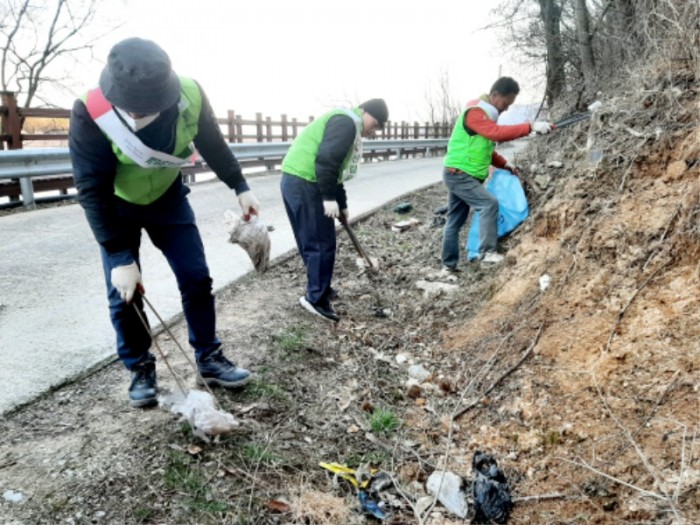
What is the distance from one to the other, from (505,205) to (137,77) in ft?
15.1

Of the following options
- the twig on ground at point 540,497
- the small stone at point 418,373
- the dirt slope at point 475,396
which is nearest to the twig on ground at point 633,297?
the dirt slope at point 475,396

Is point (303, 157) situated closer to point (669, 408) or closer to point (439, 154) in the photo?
point (669, 408)

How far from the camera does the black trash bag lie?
2.57 meters

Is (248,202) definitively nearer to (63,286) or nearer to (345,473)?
(345,473)

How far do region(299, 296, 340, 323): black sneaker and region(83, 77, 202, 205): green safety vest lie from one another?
80.4 inches

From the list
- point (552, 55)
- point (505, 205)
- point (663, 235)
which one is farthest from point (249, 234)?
point (552, 55)

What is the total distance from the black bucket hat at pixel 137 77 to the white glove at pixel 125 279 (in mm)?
746

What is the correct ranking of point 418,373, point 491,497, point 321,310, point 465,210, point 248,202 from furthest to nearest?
point 465,210 → point 321,310 → point 418,373 → point 248,202 → point 491,497

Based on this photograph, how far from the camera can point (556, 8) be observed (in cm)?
1136

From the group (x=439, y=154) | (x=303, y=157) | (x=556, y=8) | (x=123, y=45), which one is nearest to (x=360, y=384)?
(x=303, y=157)

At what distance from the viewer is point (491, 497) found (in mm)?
2596

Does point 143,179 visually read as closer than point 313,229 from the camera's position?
Yes

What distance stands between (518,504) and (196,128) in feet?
8.06

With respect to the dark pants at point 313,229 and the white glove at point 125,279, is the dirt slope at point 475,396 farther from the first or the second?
the white glove at point 125,279
